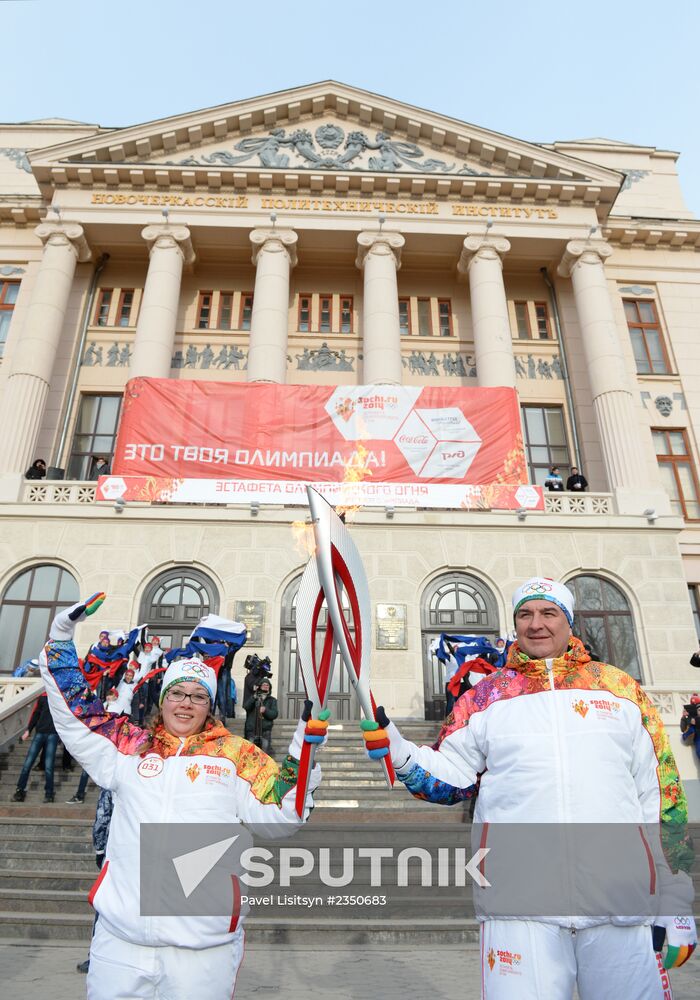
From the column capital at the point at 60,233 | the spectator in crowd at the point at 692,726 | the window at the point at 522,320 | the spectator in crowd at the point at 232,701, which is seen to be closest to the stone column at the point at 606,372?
the window at the point at 522,320

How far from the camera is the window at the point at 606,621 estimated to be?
632 inches

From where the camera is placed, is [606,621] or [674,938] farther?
[606,621]

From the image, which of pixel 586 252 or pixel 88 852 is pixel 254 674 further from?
pixel 586 252

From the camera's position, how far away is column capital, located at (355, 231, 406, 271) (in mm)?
21938

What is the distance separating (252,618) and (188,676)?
43.0 ft

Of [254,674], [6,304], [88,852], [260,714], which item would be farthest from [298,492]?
[6,304]

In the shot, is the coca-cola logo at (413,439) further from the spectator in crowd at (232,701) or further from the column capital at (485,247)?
the column capital at (485,247)

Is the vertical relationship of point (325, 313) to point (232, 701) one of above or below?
above

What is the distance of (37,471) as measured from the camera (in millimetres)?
18000

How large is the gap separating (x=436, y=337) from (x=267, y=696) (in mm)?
14768

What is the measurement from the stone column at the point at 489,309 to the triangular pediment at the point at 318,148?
2482mm

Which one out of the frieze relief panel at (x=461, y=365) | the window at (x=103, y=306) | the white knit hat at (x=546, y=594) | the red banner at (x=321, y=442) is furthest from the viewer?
the window at (x=103, y=306)

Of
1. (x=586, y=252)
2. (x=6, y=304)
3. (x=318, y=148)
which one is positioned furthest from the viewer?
(x=318, y=148)

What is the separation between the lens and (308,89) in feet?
77.8
